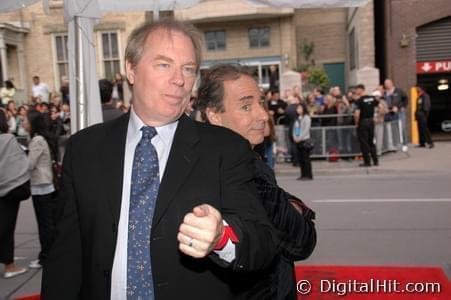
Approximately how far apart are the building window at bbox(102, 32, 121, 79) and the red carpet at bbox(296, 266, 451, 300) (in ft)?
77.5

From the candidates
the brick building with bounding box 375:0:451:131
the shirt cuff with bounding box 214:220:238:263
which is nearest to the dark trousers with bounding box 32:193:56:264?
the shirt cuff with bounding box 214:220:238:263

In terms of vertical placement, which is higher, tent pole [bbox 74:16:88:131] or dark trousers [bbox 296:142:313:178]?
tent pole [bbox 74:16:88:131]

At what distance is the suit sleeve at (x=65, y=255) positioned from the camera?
6.00 feet

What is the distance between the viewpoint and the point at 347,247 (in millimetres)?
5867

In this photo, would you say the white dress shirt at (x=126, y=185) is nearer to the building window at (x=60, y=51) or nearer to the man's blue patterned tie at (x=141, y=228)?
the man's blue patterned tie at (x=141, y=228)

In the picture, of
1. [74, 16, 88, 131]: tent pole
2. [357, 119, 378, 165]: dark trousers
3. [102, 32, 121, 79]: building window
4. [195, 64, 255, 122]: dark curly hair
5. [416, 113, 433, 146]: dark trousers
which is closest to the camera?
[195, 64, 255, 122]: dark curly hair

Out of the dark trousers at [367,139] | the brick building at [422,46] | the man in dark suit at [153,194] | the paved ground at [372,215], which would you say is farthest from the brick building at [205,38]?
the man in dark suit at [153,194]

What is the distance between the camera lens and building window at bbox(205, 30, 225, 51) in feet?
87.8

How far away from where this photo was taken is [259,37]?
86.5 ft

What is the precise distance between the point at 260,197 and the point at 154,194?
47 cm

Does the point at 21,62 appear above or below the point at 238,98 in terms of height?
above

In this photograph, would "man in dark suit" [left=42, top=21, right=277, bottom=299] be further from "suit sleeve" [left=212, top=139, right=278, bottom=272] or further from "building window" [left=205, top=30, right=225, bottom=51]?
"building window" [left=205, top=30, right=225, bottom=51]

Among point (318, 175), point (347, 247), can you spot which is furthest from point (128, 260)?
point (318, 175)

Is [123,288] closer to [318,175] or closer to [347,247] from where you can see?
[347,247]
